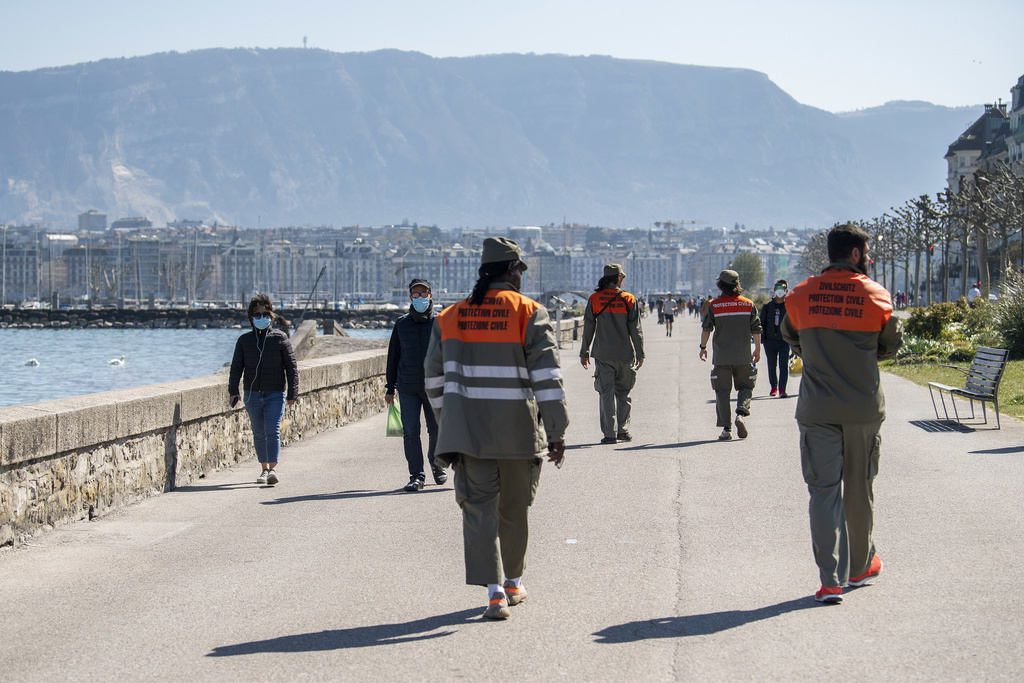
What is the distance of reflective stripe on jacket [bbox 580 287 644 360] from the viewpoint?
40.1 feet

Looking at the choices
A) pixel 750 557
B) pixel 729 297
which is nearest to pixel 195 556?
pixel 750 557

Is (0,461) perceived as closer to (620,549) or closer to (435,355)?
(435,355)

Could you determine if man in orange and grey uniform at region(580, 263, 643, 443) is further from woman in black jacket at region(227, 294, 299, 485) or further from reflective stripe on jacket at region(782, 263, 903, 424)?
reflective stripe on jacket at region(782, 263, 903, 424)

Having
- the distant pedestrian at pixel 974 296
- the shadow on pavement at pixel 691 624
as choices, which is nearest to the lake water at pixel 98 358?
the distant pedestrian at pixel 974 296

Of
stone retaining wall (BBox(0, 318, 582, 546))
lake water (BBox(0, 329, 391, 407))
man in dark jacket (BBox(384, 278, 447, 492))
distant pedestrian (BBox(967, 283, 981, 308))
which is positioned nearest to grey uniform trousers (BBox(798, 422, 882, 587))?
man in dark jacket (BBox(384, 278, 447, 492))

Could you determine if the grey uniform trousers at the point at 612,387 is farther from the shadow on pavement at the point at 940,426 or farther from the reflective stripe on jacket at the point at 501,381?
the reflective stripe on jacket at the point at 501,381

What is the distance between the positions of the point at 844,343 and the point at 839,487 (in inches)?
26.8

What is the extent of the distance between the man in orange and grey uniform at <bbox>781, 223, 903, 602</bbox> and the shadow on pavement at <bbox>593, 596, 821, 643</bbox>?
0.89 ft

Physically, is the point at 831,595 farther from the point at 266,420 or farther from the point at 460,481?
the point at 266,420

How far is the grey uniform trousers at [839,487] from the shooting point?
5789 mm

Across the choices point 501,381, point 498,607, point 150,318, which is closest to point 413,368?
point 501,381

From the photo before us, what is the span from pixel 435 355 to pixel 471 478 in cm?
62

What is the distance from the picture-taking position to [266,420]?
10.0 m

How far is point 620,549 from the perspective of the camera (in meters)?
7.04
